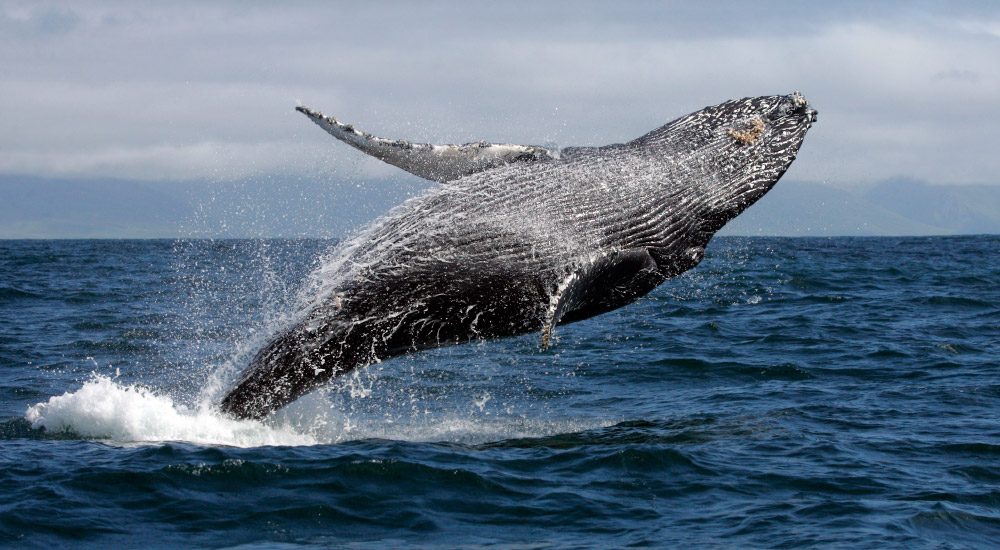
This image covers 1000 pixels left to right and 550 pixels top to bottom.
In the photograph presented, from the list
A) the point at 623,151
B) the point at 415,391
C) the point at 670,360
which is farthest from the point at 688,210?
the point at 670,360

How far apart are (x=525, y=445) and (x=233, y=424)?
3.67 metres

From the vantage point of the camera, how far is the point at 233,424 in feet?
42.5

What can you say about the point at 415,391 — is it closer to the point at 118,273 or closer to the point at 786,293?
the point at 786,293

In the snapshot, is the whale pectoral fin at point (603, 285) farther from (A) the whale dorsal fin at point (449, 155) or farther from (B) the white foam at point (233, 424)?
(B) the white foam at point (233, 424)

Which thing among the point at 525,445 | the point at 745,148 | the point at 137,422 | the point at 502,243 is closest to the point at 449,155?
the point at 502,243

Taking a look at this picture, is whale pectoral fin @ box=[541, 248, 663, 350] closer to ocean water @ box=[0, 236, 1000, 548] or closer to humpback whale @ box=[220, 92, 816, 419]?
humpback whale @ box=[220, 92, 816, 419]

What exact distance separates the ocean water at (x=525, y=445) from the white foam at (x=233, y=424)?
0.04 m

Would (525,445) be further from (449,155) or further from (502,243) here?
(449,155)

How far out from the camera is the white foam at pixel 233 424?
43.6 ft

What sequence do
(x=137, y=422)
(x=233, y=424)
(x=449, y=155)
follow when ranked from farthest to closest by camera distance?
(x=137, y=422) → (x=233, y=424) → (x=449, y=155)

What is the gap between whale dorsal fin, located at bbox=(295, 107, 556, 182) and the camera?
40.8 feet

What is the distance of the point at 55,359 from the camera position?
21469 mm

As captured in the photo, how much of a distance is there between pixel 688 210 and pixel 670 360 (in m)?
9.39

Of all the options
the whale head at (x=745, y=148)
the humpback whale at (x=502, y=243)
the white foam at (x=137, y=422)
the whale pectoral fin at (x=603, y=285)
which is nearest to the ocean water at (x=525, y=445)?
the white foam at (x=137, y=422)
